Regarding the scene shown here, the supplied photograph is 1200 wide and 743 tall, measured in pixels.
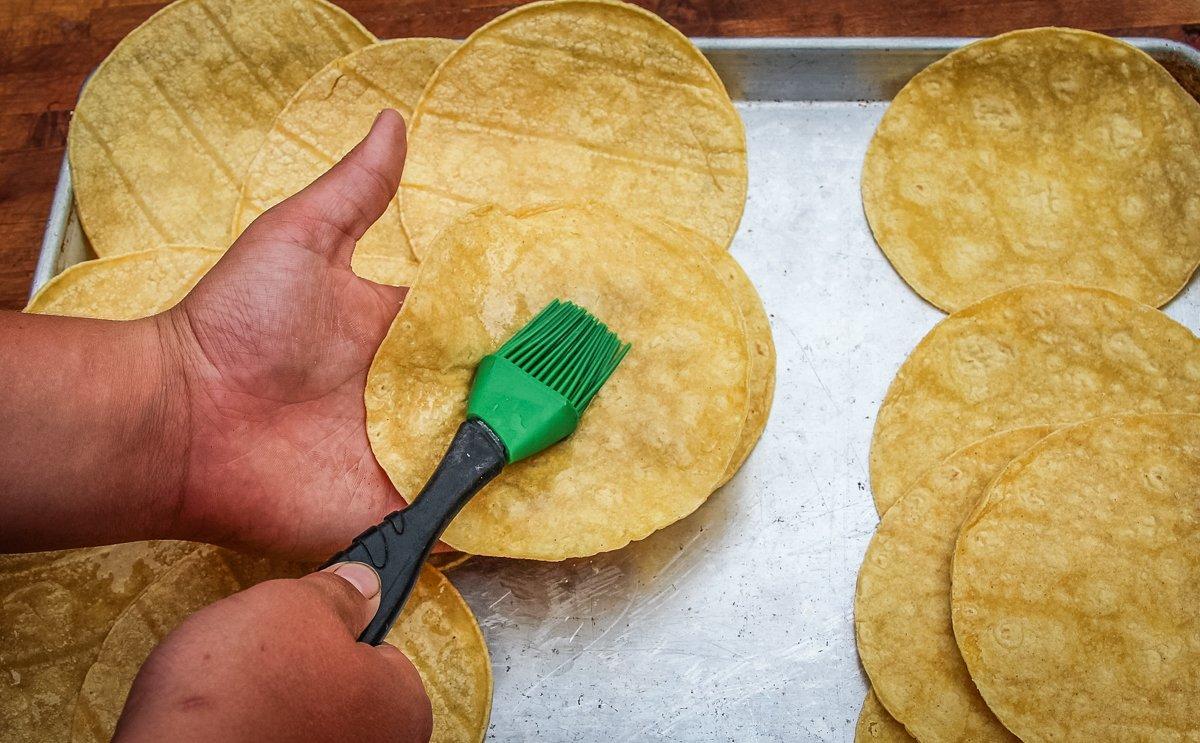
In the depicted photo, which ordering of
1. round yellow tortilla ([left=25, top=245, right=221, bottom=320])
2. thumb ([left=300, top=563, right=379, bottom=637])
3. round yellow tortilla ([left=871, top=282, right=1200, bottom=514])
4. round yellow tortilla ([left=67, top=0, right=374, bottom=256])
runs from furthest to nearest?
round yellow tortilla ([left=67, top=0, right=374, bottom=256]), round yellow tortilla ([left=25, top=245, right=221, bottom=320]), round yellow tortilla ([left=871, top=282, right=1200, bottom=514]), thumb ([left=300, top=563, right=379, bottom=637])

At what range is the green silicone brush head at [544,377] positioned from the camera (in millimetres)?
1613

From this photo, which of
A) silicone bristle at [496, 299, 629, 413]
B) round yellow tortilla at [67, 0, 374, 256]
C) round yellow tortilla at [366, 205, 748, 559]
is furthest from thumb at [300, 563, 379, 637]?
round yellow tortilla at [67, 0, 374, 256]

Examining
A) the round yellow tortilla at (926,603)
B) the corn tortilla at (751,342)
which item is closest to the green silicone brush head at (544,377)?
the corn tortilla at (751,342)

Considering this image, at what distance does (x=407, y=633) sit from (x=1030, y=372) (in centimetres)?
130

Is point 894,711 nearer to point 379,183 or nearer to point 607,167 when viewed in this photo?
point 607,167

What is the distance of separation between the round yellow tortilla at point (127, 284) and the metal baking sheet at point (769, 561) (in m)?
0.13

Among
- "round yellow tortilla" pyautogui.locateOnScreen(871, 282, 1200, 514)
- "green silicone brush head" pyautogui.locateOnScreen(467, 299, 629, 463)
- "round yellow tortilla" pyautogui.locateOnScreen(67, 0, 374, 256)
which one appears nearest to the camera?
"green silicone brush head" pyautogui.locateOnScreen(467, 299, 629, 463)

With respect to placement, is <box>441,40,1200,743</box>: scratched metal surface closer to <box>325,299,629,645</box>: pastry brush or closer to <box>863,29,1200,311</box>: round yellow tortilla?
<box>863,29,1200,311</box>: round yellow tortilla

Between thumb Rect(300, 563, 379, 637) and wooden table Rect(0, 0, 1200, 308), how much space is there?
4.45 feet

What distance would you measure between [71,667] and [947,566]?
1645mm

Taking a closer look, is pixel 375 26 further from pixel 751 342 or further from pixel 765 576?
pixel 765 576

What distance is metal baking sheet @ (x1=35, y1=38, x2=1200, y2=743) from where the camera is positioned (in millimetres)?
1835

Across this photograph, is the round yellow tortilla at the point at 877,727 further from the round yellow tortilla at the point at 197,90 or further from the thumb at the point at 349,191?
the round yellow tortilla at the point at 197,90

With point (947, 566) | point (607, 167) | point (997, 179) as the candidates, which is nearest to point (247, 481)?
point (607, 167)
